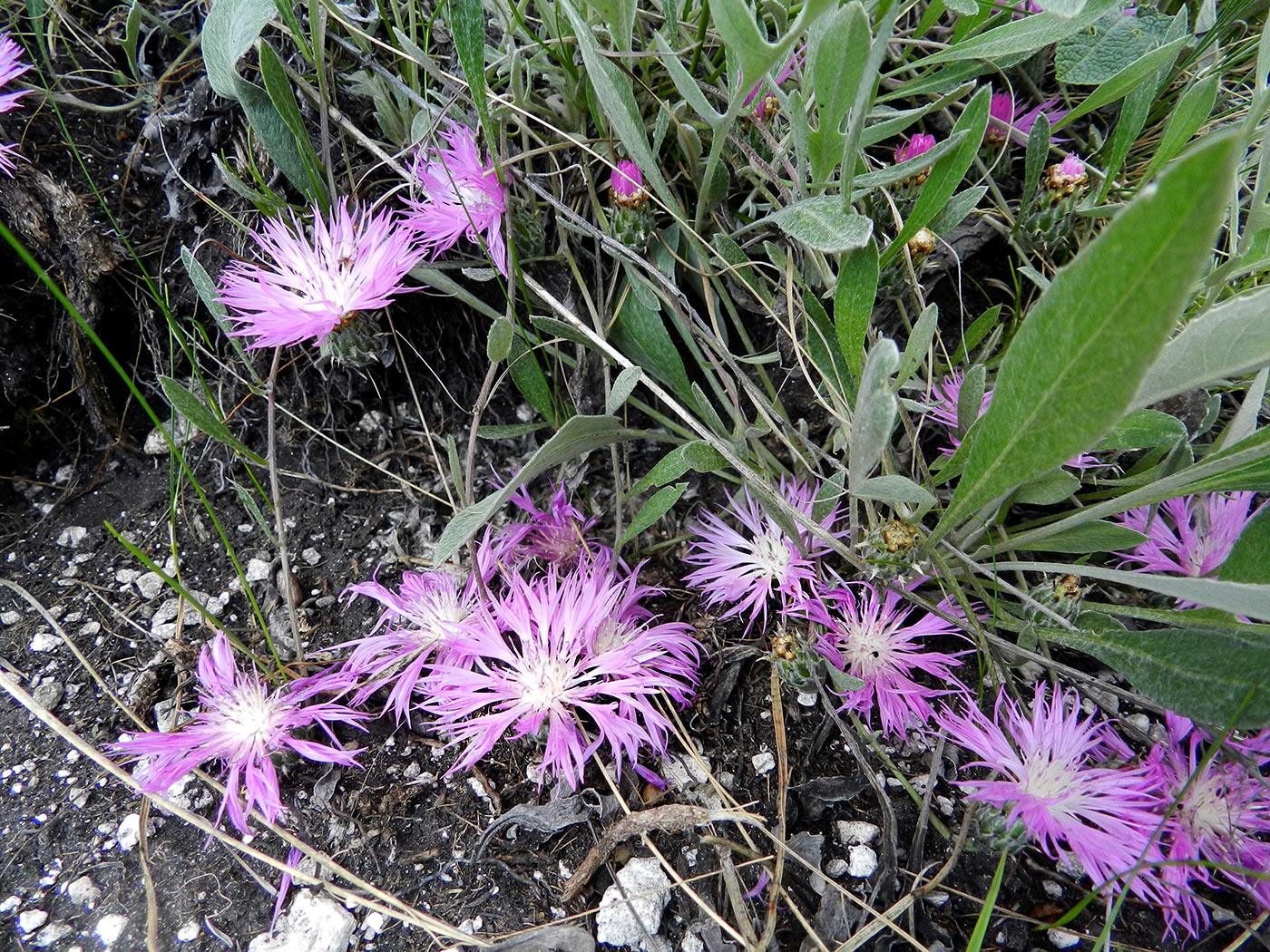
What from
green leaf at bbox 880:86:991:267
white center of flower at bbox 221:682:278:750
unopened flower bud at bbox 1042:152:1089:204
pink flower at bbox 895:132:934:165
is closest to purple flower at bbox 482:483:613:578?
white center of flower at bbox 221:682:278:750

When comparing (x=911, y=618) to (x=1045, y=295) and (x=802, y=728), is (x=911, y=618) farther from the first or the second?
(x=1045, y=295)

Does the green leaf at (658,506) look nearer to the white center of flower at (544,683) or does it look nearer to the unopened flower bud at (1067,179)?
the white center of flower at (544,683)

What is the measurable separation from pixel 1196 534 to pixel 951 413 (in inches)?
12.8

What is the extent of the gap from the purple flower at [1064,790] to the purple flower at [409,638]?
0.55m

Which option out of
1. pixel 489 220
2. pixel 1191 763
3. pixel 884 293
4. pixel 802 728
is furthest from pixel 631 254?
pixel 1191 763

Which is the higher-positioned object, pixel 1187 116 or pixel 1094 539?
pixel 1187 116

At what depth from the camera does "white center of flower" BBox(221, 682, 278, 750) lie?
85 centimetres

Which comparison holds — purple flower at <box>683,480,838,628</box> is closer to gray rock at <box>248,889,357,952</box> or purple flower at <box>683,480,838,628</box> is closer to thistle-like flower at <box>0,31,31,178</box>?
gray rock at <box>248,889,357,952</box>

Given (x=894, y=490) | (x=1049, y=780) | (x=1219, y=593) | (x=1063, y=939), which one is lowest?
(x=1063, y=939)

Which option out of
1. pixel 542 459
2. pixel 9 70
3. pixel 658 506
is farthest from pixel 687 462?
pixel 9 70

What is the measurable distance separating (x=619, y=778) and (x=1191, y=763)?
0.59m

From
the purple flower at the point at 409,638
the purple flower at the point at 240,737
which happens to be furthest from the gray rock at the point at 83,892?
the purple flower at the point at 409,638

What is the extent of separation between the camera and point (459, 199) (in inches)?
36.8

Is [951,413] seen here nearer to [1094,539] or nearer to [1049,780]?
[1094,539]
